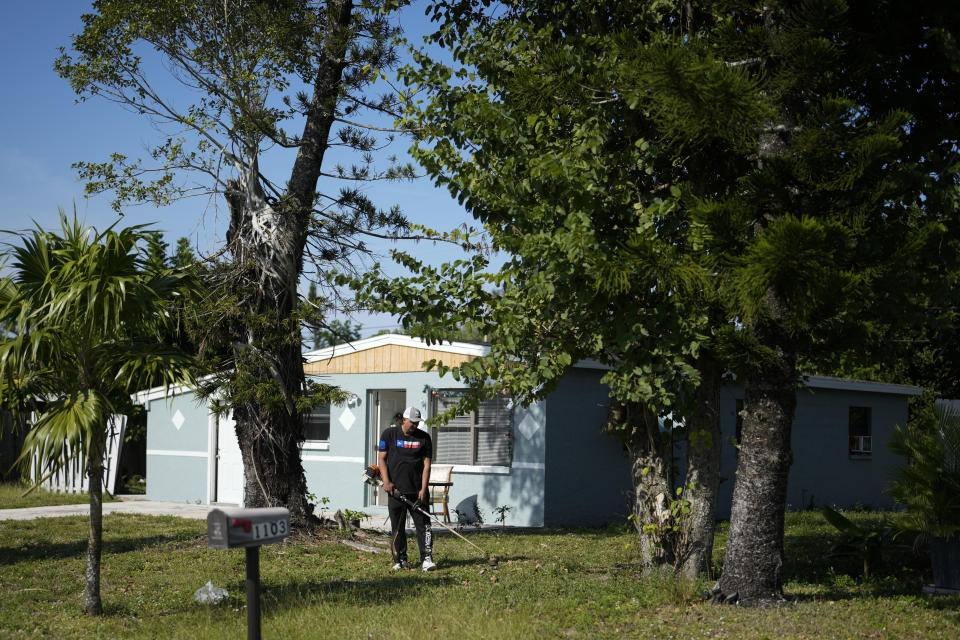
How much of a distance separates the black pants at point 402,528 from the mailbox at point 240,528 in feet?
15.0

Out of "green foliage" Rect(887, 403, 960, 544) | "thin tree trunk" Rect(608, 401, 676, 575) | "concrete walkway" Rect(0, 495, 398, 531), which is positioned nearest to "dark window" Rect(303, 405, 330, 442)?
"concrete walkway" Rect(0, 495, 398, 531)

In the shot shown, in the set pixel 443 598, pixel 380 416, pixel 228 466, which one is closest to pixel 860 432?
pixel 380 416

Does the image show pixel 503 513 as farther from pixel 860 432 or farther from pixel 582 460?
pixel 860 432

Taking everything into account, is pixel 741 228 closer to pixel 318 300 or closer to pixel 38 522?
pixel 318 300

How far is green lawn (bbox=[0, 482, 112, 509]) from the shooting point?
1803 centimetres

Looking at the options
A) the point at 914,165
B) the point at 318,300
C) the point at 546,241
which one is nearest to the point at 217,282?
the point at 318,300

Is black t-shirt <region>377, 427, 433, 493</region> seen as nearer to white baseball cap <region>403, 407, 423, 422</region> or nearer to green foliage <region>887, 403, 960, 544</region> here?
white baseball cap <region>403, 407, 423, 422</region>

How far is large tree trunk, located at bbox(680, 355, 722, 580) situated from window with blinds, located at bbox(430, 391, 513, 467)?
6342mm

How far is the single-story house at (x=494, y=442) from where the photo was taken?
1473 cm

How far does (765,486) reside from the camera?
284 inches

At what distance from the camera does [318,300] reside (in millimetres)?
12414

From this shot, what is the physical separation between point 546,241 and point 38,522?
37.3ft

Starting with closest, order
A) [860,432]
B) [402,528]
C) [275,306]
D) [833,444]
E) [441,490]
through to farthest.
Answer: [402,528], [275,306], [441,490], [833,444], [860,432]

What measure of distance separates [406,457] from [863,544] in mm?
5075
